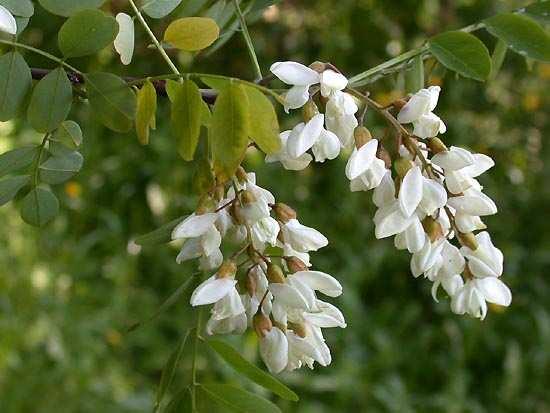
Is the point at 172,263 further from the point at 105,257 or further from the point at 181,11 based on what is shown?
the point at 181,11

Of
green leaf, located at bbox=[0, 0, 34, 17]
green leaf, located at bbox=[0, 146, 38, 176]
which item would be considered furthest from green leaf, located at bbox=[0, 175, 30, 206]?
green leaf, located at bbox=[0, 0, 34, 17]

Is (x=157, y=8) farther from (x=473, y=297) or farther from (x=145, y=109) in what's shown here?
(x=473, y=297)

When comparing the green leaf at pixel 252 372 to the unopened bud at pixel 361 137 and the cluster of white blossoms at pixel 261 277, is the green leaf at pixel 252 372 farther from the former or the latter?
the unopened bud at pixel 361 137

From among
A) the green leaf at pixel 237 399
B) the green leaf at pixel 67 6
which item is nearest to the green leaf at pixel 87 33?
the green leaf at pixel 67 6

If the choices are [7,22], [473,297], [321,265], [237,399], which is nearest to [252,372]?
[237,399]

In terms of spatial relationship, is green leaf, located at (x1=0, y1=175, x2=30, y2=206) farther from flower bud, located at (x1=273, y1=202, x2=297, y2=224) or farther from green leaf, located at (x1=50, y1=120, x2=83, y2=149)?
flower bud, located at (x1=273, y1=202, x2=297, y2=224)

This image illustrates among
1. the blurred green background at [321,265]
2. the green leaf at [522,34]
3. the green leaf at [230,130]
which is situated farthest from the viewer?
the blurred green background at [321,265]
